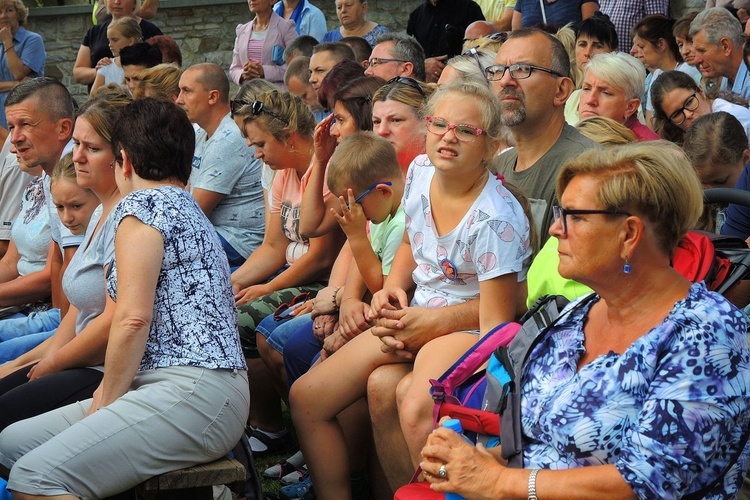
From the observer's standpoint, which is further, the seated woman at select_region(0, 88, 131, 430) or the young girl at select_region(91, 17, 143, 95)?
the young girl at select_region(91, 17, 143, 95)

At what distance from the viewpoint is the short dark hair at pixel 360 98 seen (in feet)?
16.6

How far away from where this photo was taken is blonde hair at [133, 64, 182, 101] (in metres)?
7.17

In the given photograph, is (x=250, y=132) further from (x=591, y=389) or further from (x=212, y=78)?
(x=591, y=389)

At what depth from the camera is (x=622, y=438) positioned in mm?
2508

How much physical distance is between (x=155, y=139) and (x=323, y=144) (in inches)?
57.1

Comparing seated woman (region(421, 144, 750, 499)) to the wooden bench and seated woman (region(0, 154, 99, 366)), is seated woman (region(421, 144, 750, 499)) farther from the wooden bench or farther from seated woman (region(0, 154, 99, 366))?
seated woman (region(0, 154, 99, 366))

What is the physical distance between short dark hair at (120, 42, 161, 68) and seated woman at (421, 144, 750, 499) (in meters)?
6.72

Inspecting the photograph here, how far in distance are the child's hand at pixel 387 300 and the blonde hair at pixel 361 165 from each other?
58cm

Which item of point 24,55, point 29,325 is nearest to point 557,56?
point 29,325

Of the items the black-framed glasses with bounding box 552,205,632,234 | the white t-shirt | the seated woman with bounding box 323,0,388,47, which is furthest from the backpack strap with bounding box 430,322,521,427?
the seated woman with bounding box 323,0,388,47

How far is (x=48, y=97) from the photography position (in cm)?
559

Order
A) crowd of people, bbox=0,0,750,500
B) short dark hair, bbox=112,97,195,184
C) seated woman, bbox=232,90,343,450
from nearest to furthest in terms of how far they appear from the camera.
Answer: crowd of people, bbox=0,0,750,500 < short dark hair, bbox=112,97,195,184 < seated woman, bbox=232,90,343,450

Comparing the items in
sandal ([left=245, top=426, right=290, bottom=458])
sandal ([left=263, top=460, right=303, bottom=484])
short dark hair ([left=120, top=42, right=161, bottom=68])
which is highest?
short dark hair ([left=120, top=42, right=161, bottom=68])

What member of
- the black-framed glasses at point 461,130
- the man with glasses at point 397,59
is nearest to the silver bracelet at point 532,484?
the black-framed glasses at point 461,130
